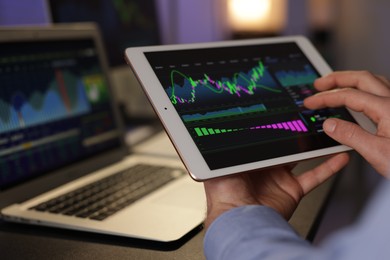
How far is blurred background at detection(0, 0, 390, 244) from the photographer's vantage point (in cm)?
126

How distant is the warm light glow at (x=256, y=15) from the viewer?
279 cm

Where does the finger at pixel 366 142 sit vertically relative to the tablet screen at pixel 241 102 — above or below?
below

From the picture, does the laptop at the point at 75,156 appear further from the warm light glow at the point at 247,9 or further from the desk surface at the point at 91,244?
the warm light glow at the point at 247,9

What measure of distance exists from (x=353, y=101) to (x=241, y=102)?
18 cm

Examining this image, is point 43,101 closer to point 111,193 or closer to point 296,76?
point 111,193

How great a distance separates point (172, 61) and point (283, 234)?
33cm

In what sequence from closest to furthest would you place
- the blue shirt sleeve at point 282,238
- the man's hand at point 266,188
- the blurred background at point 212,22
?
1. the blue shirt sleeve at point 282,238
2. the man's hand at point 266,188
3. the blurred background at point 212,22

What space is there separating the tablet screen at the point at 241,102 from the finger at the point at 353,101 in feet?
0.06

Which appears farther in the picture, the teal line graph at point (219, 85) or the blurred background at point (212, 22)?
the blurred background at point (212, 22)

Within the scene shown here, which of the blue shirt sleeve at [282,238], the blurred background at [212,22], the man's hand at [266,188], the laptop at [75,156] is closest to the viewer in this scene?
the blue shirt sleeve at [282,238]

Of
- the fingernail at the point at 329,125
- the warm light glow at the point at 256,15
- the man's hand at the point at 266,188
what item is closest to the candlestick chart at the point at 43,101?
the man's hand at the point at 266,188

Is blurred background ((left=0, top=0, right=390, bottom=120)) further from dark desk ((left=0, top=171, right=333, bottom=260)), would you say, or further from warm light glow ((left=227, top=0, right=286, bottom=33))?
dark desk ((left=0, top=171, right=333, bottom=260))

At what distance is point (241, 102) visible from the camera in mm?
730

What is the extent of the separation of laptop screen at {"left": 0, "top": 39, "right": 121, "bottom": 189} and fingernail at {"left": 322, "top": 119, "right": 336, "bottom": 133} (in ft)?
1.70
